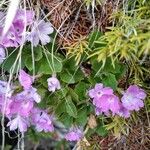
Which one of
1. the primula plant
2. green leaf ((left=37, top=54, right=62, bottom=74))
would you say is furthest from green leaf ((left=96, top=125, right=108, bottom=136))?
green leaf ((left=37, top=54, right=62, bottom=74))

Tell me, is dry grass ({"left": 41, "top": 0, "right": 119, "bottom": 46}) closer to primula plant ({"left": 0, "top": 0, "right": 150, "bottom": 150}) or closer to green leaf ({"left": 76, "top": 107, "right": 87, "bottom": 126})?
primula plant ({"left": 0, "top": 0, "right": 150, "bottom": 150})

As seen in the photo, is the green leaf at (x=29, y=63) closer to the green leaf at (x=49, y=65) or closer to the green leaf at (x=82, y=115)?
the green leaf at (x=49, y=65)

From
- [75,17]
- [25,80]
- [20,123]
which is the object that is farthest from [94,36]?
[20,123]

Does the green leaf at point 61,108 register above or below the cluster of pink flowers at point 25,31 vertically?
below

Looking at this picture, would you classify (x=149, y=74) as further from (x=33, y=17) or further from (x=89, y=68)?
(x=33, y=17)

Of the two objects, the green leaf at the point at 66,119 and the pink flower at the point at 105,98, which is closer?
the pink flower at the point at 105,98

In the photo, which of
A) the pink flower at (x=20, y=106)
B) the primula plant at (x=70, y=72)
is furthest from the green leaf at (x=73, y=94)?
the pink flower at (x=20, y=106)

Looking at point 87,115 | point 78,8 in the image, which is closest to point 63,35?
point 78,8
